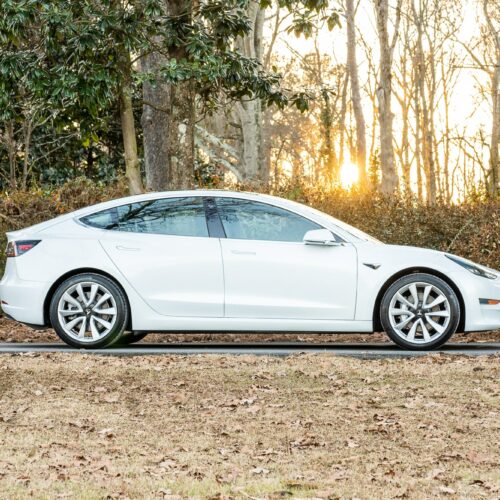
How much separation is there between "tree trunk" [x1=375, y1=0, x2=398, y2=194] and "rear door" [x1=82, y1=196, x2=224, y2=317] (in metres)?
16.0

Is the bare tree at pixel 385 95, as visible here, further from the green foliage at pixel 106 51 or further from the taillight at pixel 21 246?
the taillight at pixel 21 246

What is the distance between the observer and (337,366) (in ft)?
29.3

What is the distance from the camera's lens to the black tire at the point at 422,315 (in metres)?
10.4

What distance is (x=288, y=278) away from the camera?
34.1 feet

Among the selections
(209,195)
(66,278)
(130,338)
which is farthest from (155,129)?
(66,278)

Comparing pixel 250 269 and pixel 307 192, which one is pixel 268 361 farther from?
pixel 307 192

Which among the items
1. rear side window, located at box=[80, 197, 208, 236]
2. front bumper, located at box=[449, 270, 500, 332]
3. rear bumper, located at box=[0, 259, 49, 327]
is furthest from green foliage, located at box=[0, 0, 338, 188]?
front bumper, located at box=[449, 270, 500, 332]

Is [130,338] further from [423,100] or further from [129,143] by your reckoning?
[423,100]

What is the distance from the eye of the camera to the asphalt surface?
10.2 m

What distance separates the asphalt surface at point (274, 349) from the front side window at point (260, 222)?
1183mm

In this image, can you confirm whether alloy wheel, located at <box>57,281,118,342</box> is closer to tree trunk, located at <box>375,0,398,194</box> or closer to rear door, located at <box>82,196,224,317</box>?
rear door, located at <box>82,196,224,317</box>

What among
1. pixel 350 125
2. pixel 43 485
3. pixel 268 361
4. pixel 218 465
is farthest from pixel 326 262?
pixel 350 125

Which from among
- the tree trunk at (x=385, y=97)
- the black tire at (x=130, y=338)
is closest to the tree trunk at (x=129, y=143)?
the black tire at (x=130, y=338)

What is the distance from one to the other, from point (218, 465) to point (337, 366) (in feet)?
9.78
